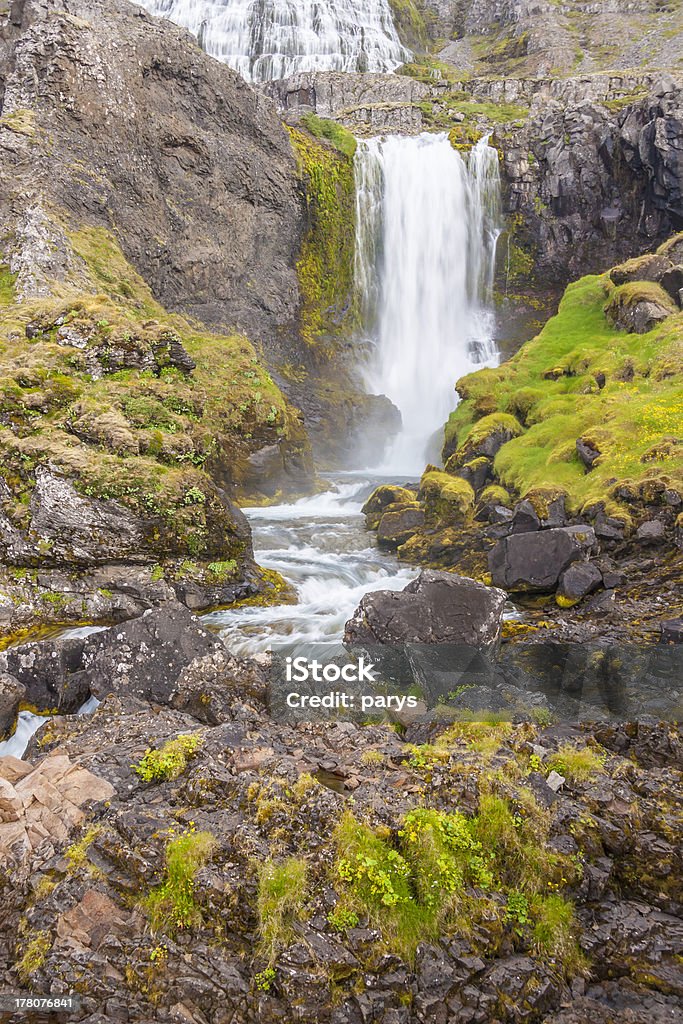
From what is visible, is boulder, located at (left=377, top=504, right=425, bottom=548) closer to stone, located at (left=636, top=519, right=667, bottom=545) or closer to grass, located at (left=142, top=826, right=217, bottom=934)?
stone, located at (left=636, top=519, right=667, bottom=545)

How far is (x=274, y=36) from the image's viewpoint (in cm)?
5878

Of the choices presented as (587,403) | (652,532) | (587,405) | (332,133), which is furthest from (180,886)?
(332,133)

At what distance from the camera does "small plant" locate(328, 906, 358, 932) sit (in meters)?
4.71

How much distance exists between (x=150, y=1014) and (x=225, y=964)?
1.87ft

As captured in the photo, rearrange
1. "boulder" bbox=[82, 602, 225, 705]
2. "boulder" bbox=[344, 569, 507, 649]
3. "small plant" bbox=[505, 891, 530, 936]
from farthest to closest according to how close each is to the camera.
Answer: "boulder" bbox=[344, 569, 507, 649] < "boulder" bbox=[82, 602, 225, 705] < "small plant" bbox=[505, 891, 530, 936]

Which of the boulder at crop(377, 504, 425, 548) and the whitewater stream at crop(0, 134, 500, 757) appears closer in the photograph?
the boulder at crop(377, 504, 425, 548)

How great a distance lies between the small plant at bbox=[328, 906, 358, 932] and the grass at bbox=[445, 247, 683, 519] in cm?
1037

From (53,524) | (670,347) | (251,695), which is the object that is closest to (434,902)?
(251,695)

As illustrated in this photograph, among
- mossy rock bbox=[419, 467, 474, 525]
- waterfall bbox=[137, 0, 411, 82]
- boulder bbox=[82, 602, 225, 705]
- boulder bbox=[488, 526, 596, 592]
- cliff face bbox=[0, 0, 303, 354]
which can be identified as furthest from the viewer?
waterfall bbox=[137, 0, 411, 82]

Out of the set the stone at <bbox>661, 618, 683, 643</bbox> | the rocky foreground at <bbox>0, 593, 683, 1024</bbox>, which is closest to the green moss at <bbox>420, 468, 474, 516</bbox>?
the stone at <bbox>661, 618, 683, 643</bbox>

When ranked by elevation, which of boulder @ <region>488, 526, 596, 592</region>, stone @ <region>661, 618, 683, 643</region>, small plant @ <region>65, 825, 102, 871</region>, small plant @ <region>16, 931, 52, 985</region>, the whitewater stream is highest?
the whitewater stream

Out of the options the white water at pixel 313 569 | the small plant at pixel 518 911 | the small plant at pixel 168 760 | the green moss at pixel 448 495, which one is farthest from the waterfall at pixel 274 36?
the small plant at pixel 518 911

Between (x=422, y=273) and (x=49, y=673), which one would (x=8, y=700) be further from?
(x=422, y=273)

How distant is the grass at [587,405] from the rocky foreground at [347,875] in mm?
8501
